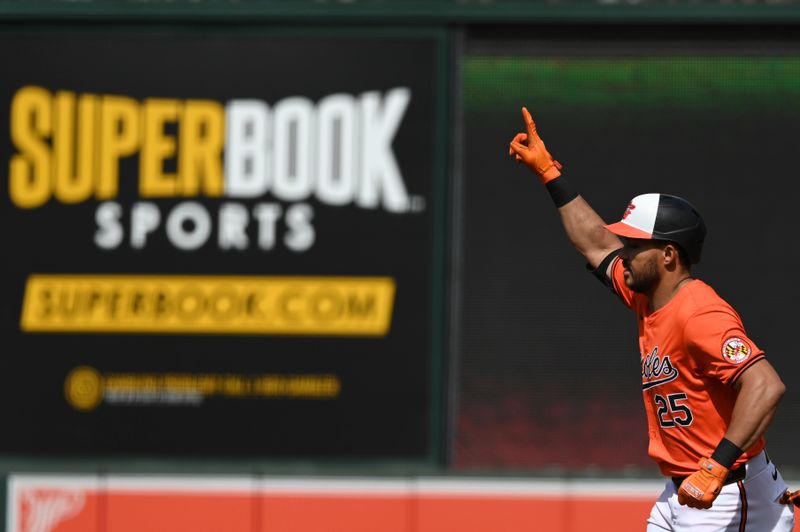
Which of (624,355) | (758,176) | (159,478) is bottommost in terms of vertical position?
(159,478)

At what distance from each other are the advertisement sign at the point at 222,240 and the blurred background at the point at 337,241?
0.04 feet

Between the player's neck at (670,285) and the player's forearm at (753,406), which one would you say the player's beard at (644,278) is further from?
the player's forearm at (753,406)

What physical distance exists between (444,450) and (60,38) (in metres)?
2.93

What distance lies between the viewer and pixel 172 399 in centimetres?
718

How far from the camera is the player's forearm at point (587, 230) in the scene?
5527 mm

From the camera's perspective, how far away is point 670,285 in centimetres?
496

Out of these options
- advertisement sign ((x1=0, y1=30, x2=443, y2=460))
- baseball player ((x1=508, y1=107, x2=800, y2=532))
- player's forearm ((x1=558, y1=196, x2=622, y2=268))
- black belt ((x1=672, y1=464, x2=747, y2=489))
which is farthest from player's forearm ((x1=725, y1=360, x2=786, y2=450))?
advertisement sign ((x1=0, y1=30, x2=443, y2=460))

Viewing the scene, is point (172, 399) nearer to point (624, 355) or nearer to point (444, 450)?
point (444, 450)

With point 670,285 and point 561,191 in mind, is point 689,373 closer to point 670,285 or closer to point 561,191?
point 670,285

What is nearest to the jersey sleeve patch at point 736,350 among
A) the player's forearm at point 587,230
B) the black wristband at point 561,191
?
the player's forearm at point 587,230

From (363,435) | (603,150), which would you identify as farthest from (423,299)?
(603,150)

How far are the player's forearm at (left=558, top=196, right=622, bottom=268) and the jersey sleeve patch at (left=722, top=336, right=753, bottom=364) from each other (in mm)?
1034

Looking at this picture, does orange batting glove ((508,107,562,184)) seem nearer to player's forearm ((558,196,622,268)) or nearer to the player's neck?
player's forearm ((558,196,622,268))

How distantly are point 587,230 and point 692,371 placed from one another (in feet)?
3.10
